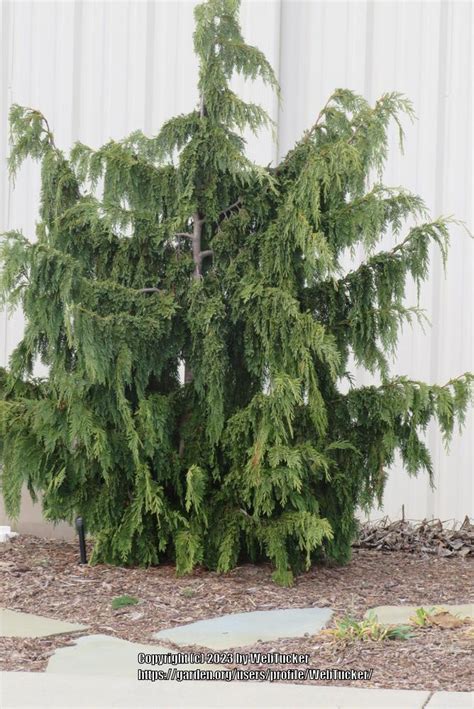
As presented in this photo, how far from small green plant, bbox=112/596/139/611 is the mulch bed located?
3 cm

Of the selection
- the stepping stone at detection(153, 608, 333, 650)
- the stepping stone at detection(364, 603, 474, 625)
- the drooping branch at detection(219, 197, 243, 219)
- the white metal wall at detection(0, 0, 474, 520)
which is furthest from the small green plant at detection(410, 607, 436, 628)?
the white metal wall at detection(0, 0, 474, 520)

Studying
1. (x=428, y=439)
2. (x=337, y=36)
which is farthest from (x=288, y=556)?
(x=337, y=36)

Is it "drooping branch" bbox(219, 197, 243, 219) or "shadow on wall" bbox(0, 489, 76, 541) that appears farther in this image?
"shadow on wall" bbox(0, 489, 76, 541)

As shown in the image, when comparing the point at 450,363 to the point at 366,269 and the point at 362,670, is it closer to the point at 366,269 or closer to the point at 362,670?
the point at 366,269

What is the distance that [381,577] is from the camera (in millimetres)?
5199

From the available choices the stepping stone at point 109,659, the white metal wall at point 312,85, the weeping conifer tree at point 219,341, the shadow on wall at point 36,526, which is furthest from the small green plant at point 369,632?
the white metal wall at point 312,85

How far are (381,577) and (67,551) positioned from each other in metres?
1.83

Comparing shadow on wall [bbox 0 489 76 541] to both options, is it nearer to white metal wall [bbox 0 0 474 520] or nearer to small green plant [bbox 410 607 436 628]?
white metal wall [bbox 0 0 474 520]

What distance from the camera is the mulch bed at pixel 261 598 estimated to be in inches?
133

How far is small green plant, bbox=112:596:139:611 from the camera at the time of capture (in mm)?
4410

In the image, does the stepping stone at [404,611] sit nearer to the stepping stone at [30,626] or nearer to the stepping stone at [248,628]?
the stepping stone at [248,628]

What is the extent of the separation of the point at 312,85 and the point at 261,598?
4178 millimetres

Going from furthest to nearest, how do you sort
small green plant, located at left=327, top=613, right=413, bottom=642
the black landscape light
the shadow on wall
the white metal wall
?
the white metal wall → the shadow on wall → the black landscape light → small green plant, located at left=327, top=613, right=413, bottom=642

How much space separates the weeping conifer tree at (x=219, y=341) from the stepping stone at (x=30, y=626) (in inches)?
32.6
